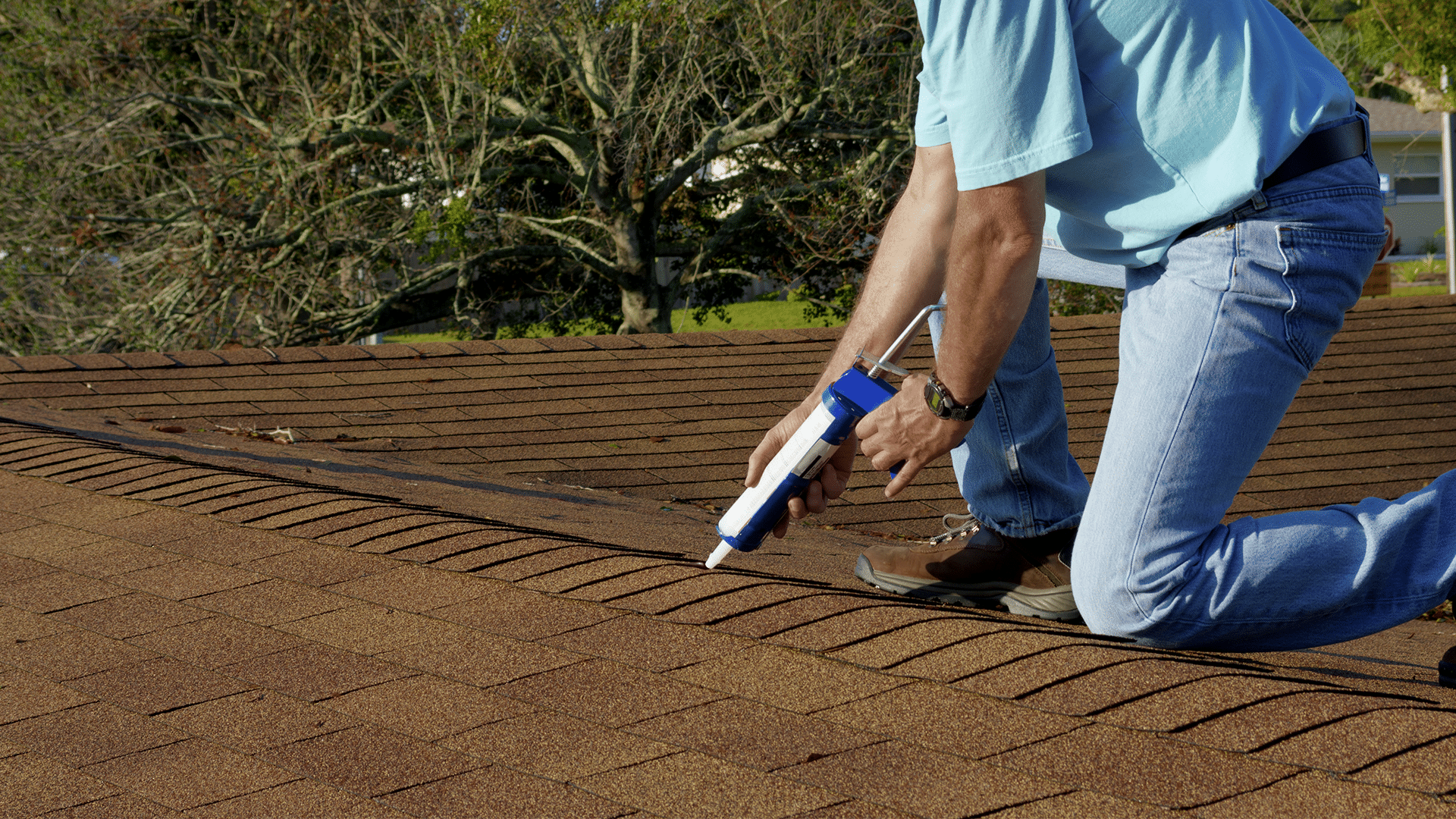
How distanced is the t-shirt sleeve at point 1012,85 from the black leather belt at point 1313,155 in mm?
391

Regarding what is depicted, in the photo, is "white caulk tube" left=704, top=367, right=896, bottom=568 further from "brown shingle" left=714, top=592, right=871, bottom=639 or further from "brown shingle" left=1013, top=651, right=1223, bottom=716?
"brown shingle" left=1013, top=651, right=1223, bottom=716

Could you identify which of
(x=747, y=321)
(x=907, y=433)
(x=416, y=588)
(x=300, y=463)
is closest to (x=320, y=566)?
(x=416, y=588)

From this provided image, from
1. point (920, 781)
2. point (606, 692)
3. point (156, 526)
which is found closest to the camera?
point (920, 781)

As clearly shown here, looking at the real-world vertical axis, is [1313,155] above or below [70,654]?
above

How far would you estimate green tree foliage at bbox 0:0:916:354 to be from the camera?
11.3m

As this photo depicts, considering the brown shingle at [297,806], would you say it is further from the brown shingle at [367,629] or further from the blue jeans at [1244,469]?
the blue jeans at [1244,469]

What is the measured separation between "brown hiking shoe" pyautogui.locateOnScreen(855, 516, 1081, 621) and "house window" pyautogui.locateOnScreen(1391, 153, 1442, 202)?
3100 cm

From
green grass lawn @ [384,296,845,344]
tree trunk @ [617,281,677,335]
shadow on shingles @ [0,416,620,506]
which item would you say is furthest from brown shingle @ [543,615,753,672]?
green grass lawn @ [384,296,845,344]

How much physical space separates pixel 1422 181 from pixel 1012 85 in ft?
108

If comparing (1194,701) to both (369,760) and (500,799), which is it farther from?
(369,760)

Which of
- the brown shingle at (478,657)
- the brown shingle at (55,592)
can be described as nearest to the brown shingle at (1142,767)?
the brown shingle at (478,657)

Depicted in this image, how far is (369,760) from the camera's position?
66.0 inches

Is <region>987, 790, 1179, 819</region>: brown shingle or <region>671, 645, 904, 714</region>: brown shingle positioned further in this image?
<region>671, 645, 904, 714</region>: brown shingle

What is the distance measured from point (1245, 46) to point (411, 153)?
1023 cm
